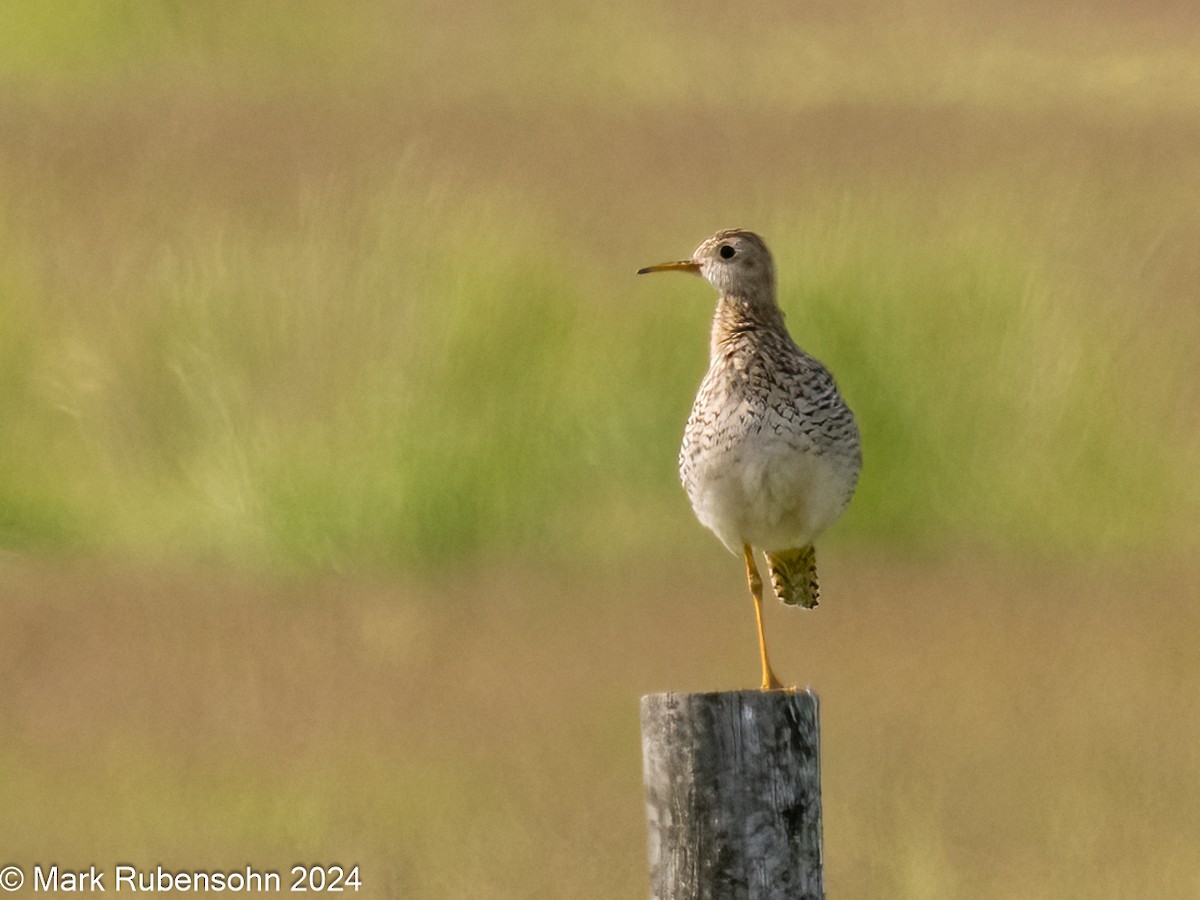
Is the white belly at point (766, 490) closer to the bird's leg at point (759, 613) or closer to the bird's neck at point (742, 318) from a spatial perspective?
the bird's leg at point (759, 613)

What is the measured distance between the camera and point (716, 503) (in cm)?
468

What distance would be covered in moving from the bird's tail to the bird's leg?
0.10 meters

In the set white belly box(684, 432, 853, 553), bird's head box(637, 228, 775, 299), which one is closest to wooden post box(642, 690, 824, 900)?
white belly box(684, 432, 853, 553)

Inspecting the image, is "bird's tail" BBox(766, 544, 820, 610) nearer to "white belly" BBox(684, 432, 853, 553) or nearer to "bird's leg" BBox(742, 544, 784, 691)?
"bird's leg" BBox(742, 544, 784, 691)

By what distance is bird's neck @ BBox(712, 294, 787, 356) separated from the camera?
5.02 meters

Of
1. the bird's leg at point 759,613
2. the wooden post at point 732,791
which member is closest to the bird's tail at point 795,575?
the bird's leg at point 759,613

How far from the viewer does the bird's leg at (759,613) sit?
4.86 m

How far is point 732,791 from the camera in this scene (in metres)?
3.60

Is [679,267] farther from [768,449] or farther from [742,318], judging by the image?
[768,449]

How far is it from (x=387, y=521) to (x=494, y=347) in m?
1.04

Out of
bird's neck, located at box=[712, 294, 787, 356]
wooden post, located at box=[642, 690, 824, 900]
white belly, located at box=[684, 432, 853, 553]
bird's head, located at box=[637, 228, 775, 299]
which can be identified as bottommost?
wooden post, located at box=[642, 690, 824, 900]

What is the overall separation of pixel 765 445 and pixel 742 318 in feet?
1.76

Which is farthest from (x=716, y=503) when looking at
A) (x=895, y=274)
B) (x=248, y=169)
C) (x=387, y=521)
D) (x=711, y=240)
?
(x=248, y=169)

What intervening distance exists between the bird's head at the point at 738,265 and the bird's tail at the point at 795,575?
0.61 m
